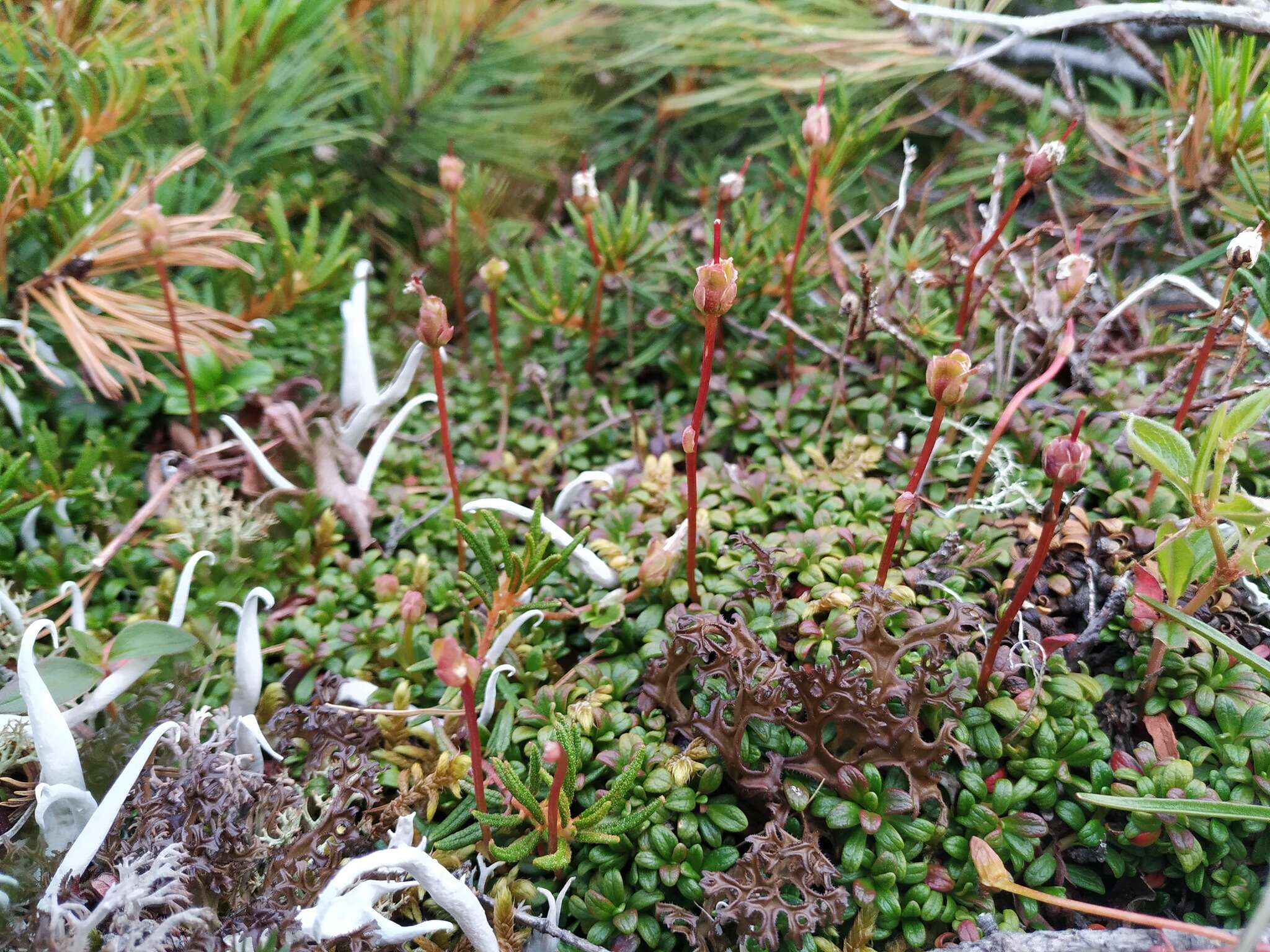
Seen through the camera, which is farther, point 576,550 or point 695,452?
point 576,550

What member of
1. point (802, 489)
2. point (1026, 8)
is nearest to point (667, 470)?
point (802, 489)

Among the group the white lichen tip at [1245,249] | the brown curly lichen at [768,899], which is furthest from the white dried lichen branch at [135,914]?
the white lichen tip at [1245,249]

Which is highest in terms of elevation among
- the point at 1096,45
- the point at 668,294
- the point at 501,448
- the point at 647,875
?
the point at 1096,45

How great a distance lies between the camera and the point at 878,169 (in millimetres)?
2111

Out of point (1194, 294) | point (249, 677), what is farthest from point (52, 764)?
point (1194, 294)

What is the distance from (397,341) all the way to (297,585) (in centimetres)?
68

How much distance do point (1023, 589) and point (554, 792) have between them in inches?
24.4

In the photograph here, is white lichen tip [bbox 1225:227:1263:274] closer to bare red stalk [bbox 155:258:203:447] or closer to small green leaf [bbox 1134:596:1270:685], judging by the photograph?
small green leaf [bbox 1134:596:1270:685]

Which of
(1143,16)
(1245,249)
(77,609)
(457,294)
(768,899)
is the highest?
(1143,16)

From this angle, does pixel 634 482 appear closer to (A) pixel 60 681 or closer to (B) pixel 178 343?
(B) pixel 178 343

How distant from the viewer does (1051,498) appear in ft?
3.32

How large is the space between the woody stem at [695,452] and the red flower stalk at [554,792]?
0.35 metres

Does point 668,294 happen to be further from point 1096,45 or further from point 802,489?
point 1096,45

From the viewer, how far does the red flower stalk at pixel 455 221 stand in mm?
1639
